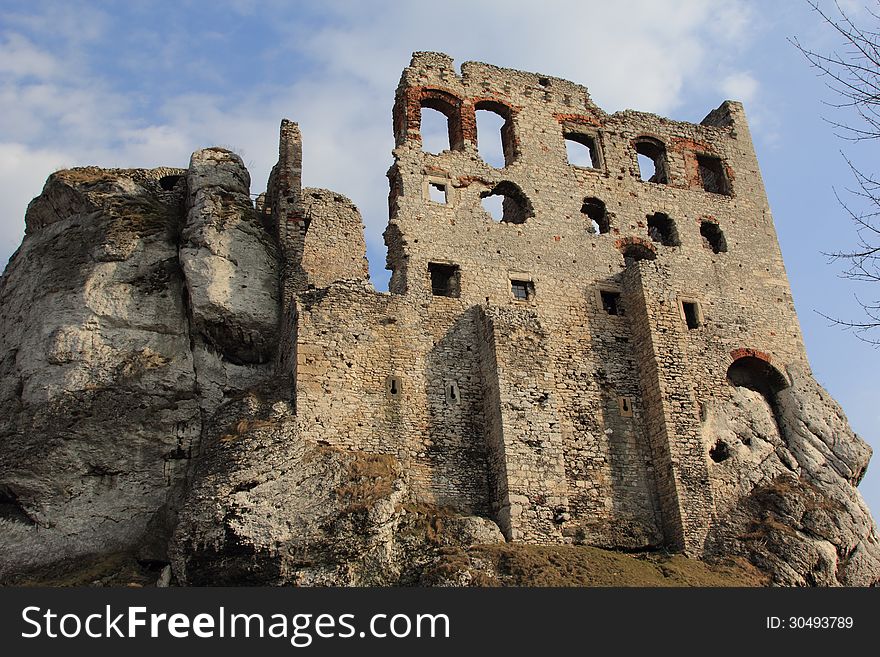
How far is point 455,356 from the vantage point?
22.8 m

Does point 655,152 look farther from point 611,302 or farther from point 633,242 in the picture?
point 611,302

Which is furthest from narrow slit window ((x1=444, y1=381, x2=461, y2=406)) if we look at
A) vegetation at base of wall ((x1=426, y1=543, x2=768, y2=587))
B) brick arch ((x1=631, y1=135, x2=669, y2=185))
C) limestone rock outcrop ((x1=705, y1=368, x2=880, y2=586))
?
brick arch ((x1=631, y1=135, x2=669, y2=185))

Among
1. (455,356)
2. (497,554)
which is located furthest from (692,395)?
(497,554)

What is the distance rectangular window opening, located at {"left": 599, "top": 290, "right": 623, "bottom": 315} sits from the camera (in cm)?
2530

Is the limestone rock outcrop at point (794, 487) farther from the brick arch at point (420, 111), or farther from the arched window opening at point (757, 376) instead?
the brick arch at point (420, 111)

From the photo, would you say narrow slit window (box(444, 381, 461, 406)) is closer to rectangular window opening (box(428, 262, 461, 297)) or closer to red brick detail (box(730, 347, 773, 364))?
rectangular window opening (box(428, 262, 461, 297))

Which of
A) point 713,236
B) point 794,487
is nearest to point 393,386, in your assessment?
point 794,487

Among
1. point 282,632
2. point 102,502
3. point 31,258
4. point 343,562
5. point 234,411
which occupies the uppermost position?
point 31,258

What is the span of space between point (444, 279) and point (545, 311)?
2681 mm

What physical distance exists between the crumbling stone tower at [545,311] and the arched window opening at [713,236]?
0.18 ft

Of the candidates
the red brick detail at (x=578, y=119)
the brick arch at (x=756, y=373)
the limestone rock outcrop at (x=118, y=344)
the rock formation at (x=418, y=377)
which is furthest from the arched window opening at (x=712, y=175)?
the limestone rock outcrop at (x=118, y=344)

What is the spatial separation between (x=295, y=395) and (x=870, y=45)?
13142mm

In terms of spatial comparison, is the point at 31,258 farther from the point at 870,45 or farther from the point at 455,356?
the point at 870,45

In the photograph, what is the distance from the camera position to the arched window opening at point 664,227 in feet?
90.0
